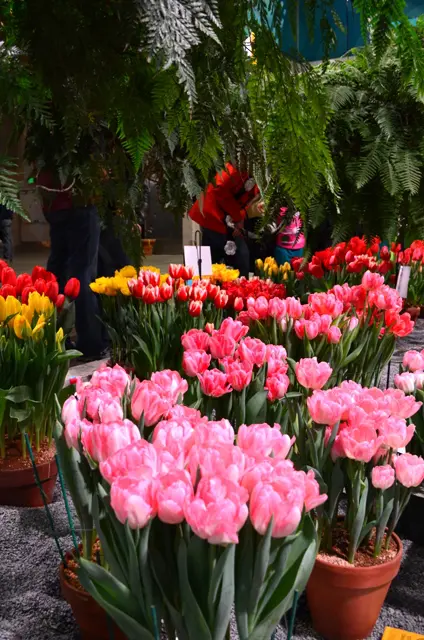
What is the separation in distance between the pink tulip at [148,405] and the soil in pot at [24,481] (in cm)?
57

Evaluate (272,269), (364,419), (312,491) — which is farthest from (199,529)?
(272,269)

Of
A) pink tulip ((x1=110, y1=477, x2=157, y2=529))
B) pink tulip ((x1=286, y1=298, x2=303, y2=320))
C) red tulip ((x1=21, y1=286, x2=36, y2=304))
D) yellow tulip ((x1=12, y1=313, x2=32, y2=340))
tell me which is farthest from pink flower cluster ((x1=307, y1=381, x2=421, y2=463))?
red tulip ((x1=21, y1=286, x2=36, y2=304))

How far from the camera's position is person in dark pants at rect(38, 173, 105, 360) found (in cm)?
268

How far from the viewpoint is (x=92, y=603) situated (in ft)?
2.94

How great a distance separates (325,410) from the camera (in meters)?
0.91

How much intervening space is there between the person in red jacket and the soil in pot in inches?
81.1

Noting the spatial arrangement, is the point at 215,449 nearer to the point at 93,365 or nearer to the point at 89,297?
the point at 93,365

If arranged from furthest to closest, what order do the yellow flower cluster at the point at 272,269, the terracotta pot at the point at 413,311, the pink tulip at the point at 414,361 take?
the terracotta pot at the point at 413,311
the yellow flower cluster at the point at 272,269
the pink tulip at the point at 414,361

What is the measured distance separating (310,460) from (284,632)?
28cm

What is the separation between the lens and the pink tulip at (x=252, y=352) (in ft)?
3.81

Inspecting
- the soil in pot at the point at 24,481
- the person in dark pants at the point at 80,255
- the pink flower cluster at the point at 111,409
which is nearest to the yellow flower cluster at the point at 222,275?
the person in dark pants at the point at 80,255

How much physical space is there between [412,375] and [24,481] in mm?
883

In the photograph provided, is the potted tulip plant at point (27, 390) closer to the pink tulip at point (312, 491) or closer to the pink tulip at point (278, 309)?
the pink tulip at point (278, 309)

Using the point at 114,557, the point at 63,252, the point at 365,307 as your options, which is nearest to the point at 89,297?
the point at 63,252
